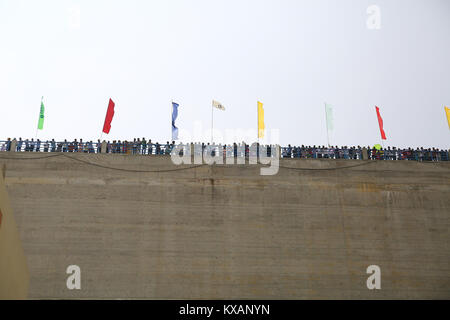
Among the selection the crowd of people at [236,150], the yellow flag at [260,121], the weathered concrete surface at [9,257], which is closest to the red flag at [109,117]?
the crowd of people at [236,150]

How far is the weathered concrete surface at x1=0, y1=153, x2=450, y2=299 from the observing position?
52.4 feet

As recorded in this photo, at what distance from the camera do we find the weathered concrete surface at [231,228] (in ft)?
52.4

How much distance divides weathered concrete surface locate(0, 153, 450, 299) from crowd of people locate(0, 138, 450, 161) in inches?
20.9

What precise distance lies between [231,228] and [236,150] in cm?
283

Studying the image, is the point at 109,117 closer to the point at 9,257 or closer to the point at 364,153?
the point at 364,153

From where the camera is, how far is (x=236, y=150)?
698 inches

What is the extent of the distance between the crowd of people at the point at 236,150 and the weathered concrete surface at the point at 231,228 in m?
0.53

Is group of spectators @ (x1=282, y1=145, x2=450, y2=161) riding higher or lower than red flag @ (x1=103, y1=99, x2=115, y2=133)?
lower

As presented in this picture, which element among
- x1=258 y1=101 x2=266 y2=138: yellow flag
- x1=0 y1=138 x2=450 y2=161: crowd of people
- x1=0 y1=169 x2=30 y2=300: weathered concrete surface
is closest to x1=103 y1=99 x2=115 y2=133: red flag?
x1=0 y1=138 x2=450 y2=161: crowd of people

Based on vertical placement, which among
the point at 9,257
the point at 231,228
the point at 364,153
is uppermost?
the point at 364,153

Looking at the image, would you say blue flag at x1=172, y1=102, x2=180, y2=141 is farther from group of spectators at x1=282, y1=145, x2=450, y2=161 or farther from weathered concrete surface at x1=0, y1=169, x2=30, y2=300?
weathered concrete surface at x1=0, y1=169, x2=30, y2=300

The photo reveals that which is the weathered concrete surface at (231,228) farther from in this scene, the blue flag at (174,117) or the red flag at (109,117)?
the red flag at (109,117)

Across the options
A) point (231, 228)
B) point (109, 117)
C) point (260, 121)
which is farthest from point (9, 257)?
point (260, 121)

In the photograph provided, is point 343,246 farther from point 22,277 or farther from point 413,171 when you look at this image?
point 22,277
